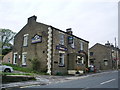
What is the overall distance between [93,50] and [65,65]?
84.5 ft

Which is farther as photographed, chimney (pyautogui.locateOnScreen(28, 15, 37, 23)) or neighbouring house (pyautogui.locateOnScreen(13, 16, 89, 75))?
chimney (pyautogui.locateOnScreen(28, 15, 37, 23))

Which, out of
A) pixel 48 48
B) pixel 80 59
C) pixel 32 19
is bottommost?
pixel 80 59

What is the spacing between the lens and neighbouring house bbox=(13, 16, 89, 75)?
2278 cm

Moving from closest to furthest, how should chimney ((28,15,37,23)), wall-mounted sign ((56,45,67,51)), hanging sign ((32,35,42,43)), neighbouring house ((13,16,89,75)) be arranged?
neighbouring house ((13,16,89,75)) → wall-mounted sign ((56,45,67,51)) → hanging sign ((32,35,42,43)) → chimney ((28,15,37,23))

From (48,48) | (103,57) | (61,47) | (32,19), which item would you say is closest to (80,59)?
(61,47)

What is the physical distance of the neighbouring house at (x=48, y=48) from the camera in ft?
Answer: 74.7

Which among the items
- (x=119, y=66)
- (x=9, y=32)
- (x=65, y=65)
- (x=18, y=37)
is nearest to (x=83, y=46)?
(x=65, y=65)

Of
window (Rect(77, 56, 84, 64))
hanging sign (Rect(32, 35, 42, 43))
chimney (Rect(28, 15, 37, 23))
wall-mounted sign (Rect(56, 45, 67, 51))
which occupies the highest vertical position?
chimney (Rect(28, 15, 37, 23))

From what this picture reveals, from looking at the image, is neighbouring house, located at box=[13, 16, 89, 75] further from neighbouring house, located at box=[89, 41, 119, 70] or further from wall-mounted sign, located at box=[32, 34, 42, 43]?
neighbouring house, located at box=[89, 41, 119, 70]

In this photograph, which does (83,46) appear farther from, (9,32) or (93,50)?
(9,32)

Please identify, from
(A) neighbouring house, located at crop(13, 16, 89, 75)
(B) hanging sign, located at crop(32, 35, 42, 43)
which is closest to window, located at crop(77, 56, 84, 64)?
(A) neighbouring house, located at crop(13, 16, 89, 75)

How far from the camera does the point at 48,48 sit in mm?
22562

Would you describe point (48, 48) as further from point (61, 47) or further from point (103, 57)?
point (103, 57)

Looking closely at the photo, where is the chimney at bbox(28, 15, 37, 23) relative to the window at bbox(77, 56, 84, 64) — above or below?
above
